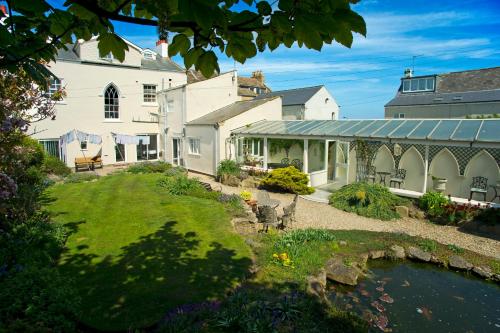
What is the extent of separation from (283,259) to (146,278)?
9.98 ft

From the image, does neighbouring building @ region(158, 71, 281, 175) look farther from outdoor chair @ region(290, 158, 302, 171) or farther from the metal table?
the metal table

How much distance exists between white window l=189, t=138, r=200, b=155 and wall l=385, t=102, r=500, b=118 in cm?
2880

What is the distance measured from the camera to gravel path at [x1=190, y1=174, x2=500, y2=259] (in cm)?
990

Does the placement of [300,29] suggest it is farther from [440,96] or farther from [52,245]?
[440,96]

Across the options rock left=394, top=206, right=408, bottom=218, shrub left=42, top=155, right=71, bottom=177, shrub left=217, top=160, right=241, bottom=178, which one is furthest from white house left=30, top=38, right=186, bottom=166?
rock left=394, top=206, right=408, bottom=218

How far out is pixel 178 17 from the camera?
A: 4.80 ft

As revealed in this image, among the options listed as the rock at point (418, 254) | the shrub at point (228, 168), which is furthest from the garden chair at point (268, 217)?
the shrub at point (228, 168)

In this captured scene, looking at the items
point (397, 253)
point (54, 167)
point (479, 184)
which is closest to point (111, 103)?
point (54, 167)

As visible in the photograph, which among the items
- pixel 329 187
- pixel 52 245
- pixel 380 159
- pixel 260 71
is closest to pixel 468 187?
pixel 380 159

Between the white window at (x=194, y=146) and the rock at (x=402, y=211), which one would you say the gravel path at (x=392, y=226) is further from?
the white window at (x=194, y=146)

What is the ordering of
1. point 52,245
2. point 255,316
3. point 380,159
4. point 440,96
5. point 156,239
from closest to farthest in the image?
point 255,316
point 52,245
point 156,239
point 380,159
point 440,96

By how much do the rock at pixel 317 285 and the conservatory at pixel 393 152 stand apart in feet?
28.7

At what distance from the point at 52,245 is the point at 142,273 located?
7.92ft

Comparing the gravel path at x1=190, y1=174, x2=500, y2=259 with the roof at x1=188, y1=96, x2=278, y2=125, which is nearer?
the gravel path at x1=190, y1=174, x2=500, y2=259
